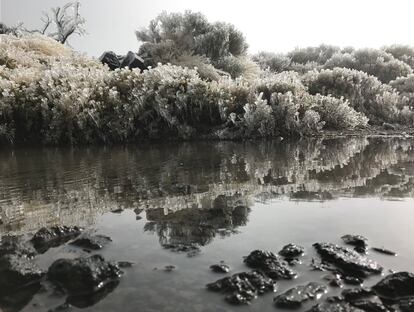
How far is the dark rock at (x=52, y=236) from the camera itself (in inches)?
133

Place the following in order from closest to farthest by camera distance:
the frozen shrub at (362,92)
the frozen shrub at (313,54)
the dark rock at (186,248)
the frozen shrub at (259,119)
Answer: the dark rock at (186,248)
the frozen shrub at (259,119)
the frozen shrub at (362,92)
the frozen shrub at (313,54)

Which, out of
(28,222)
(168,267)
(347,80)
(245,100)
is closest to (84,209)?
(28,222)

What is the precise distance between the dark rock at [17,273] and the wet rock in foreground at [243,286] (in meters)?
1.15

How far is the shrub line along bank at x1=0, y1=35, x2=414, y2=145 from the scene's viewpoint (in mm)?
9586

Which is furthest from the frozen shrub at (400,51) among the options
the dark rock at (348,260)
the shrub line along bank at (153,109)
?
the dark rock at (348,260)

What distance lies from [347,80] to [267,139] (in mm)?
4217

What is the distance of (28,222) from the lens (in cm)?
399

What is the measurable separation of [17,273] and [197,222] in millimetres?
1570

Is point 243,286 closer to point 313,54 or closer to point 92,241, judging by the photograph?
point 92,241

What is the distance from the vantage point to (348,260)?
288 cm

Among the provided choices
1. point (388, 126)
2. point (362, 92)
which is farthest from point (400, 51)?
point (388, 126)

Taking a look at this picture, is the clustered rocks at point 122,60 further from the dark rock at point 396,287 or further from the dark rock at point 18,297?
the dark rock at point 396,287

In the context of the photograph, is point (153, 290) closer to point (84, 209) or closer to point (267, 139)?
point (84, 209)

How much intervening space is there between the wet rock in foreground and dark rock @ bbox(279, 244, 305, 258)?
0.41m
